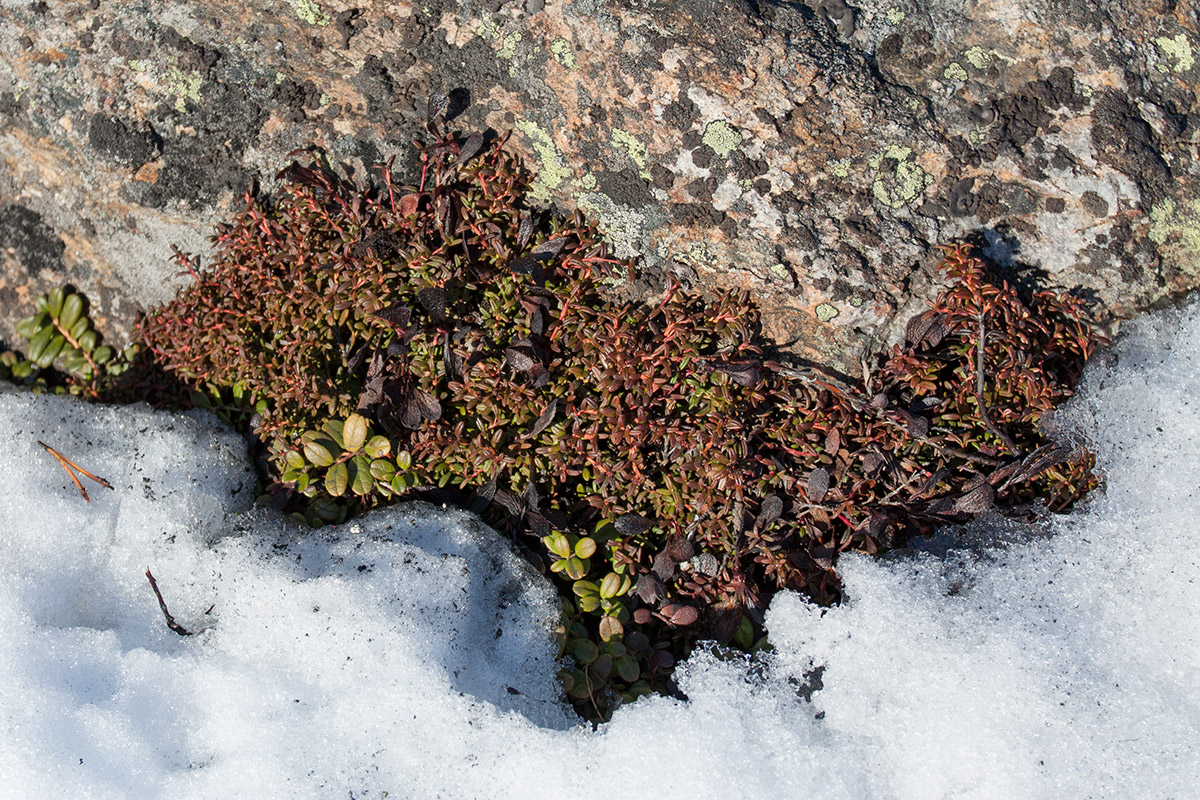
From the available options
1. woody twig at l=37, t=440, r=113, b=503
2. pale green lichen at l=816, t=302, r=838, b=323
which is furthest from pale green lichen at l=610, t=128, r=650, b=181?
woody twig at l=37, t=440, r=113, b=503

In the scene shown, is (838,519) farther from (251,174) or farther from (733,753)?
(251,174)

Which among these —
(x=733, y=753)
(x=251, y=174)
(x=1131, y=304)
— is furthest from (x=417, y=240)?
(x=1131, y=304)

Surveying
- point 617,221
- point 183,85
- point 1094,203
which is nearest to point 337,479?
point 617,221

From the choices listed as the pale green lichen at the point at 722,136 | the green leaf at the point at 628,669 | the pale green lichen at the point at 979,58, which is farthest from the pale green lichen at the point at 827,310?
the green leaf at the point at 628,669

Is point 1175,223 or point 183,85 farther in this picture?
point 183,85

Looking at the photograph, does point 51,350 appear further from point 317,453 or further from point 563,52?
point 563,52
